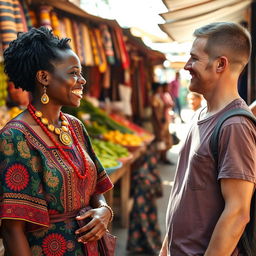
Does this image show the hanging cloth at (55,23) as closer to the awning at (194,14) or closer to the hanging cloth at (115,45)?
the awning at (194,14)

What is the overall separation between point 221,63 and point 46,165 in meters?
0.91

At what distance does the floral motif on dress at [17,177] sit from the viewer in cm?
168

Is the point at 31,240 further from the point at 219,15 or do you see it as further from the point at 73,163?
the point at 219,15

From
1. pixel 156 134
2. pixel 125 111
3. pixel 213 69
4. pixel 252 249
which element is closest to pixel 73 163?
pixel 213 69

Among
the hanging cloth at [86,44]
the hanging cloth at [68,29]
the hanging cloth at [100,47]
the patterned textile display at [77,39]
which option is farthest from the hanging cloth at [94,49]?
the hanging cloth at [68,29]

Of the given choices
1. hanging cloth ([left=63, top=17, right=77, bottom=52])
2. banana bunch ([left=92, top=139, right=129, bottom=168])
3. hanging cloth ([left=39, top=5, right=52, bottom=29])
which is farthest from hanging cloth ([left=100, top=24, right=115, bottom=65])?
hanging cloth ([left=39, top=5, right=52, bottom=29])

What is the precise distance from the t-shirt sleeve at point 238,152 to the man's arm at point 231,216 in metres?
0.03

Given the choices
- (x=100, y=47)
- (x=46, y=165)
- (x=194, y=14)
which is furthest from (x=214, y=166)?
(x=100, y=47)

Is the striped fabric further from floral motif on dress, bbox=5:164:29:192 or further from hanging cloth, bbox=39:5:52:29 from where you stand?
floral motif on dress, bbox=5:164:29:192

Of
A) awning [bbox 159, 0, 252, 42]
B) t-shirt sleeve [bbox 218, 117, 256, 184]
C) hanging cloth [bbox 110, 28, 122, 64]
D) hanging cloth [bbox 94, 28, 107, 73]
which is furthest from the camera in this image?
hanging cloth [bbox 110, 28, 122, 64]

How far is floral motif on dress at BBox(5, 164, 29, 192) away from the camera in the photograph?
5.51 feet

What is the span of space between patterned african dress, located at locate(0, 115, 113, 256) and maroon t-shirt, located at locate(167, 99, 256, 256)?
46 cm

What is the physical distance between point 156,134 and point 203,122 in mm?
8545

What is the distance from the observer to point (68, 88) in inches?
76.0
